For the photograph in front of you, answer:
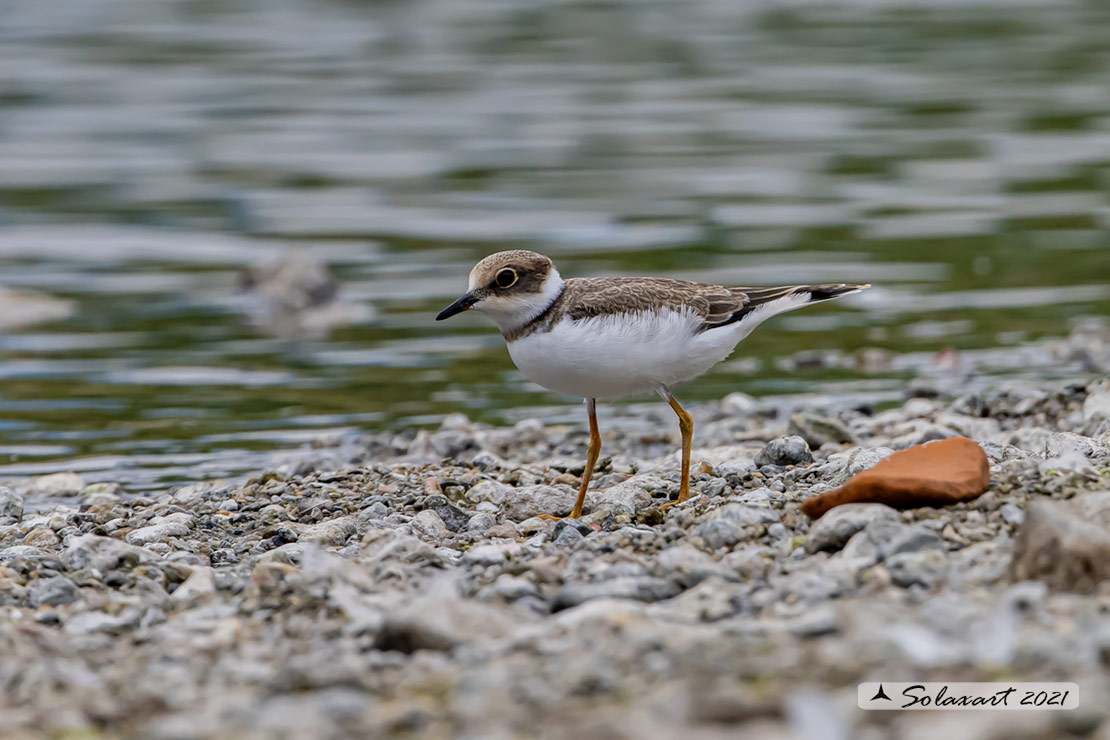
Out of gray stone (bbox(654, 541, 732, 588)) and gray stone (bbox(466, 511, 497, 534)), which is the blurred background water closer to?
gray stone (bbox(466, 511, 497, 534))

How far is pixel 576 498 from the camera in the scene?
7.61 m

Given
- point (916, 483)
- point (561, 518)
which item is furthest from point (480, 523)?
point (916, 483)

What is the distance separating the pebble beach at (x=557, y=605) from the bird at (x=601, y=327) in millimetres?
650

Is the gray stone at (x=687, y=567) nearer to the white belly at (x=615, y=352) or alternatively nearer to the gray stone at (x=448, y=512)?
the white belly at (x=615, y=352)

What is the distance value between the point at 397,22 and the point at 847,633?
29.3 metres

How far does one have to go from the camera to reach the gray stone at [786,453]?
7938 millimetres

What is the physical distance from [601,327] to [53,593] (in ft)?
9.12

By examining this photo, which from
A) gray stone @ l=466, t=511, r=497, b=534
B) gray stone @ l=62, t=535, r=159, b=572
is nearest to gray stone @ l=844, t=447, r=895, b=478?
gray stone @ l=466, t=511, r=497, b=534

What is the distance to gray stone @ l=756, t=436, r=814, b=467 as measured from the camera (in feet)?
26.0

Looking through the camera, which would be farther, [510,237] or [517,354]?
[510,237]

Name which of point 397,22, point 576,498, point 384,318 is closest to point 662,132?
point 384,318

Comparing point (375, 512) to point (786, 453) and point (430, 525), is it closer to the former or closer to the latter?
point (430, 525)

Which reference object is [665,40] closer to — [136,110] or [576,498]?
[136,110]

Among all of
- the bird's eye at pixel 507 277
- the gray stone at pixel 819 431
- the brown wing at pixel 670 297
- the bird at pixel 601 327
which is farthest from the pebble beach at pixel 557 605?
the bird's eye at pixel 507 277
